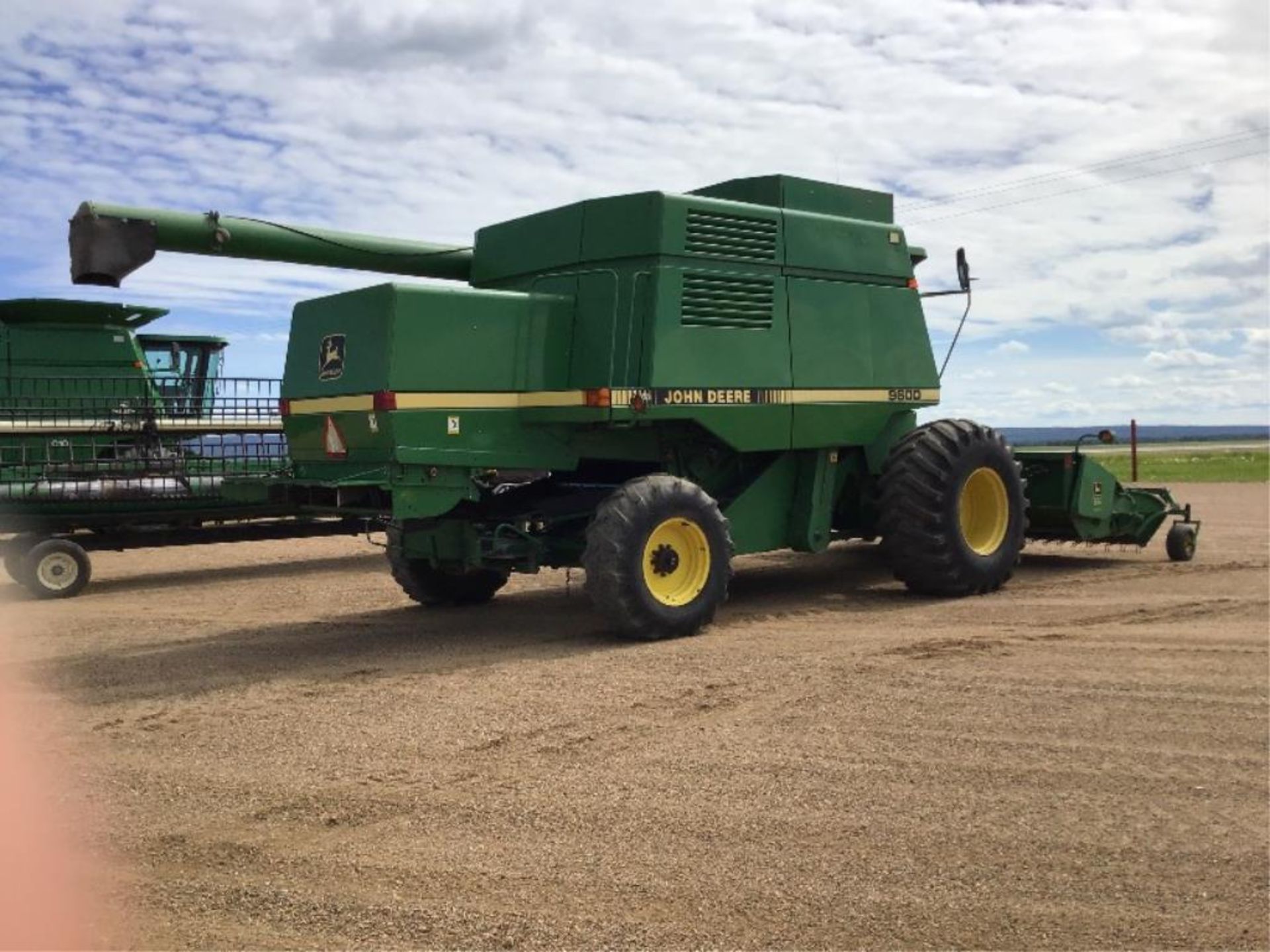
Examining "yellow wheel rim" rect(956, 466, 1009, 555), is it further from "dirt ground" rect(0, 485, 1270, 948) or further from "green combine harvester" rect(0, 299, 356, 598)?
"green combine harvester" rect(0, 299, 356, 598)

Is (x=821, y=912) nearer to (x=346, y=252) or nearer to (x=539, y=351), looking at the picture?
(x=539, y=351)

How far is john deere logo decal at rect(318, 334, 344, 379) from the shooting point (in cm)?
873

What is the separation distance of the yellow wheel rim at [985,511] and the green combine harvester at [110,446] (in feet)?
21.1

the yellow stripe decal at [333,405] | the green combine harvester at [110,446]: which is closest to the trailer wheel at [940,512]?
the yellow stripe decal at [333,405]

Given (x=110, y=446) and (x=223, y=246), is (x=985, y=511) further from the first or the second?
(x=110, y=446)

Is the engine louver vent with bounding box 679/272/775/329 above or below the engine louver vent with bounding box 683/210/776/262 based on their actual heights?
below

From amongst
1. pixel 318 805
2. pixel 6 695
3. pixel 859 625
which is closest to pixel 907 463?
pixel 859 625

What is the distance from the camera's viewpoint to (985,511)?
36.6 ft

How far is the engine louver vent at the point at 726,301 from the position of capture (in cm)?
910

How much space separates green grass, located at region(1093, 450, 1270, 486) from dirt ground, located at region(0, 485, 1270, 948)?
56.5ft

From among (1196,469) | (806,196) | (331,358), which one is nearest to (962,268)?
(806,196)

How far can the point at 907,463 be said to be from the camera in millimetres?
10344

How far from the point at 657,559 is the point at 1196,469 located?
1226 inches

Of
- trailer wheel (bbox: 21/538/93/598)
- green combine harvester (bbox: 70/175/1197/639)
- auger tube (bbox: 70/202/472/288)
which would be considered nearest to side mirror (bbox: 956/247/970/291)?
green combine harvester (bbox: 70/175/1197/639)
